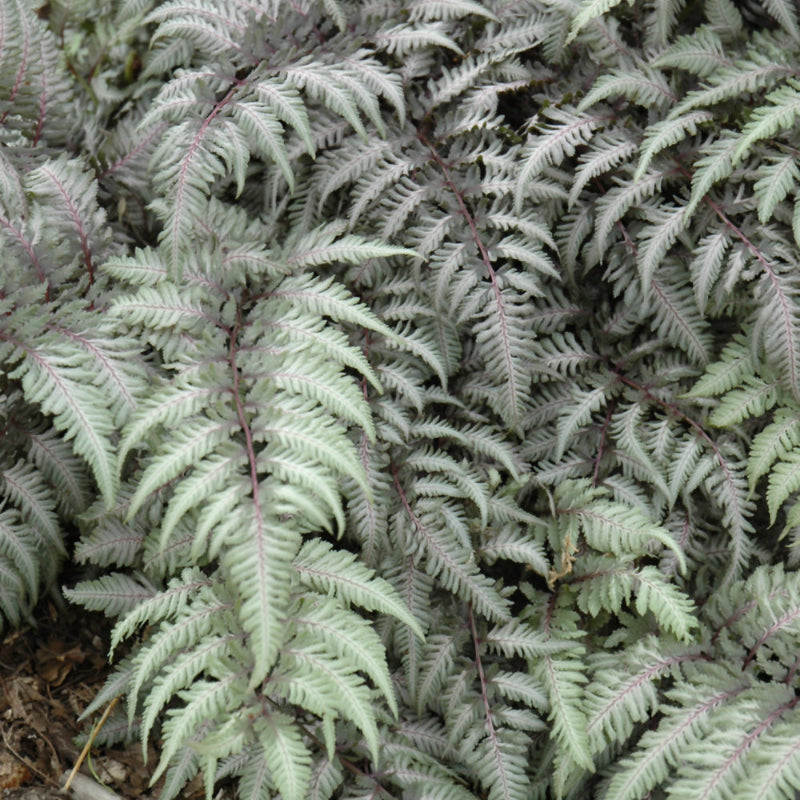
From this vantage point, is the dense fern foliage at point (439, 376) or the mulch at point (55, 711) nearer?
the dense fern foliage at point (439, 376)

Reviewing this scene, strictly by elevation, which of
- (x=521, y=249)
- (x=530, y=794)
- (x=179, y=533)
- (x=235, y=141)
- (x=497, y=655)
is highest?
(x=235, y=141)

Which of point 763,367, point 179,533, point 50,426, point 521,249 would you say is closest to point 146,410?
point 179,533

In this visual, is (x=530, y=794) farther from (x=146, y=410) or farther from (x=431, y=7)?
(x=431, y=7)

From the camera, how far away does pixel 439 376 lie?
268 cm

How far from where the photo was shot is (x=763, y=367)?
2.65 metres

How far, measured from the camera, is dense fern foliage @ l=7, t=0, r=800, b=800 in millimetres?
2197

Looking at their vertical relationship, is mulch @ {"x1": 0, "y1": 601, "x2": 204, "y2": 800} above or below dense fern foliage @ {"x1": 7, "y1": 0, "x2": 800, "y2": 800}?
below

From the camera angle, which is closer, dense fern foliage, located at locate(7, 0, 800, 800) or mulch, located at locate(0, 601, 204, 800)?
dense fern foliage, located at locate(7, 0, 800, 800)

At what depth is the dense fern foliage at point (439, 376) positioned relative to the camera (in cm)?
→ 220

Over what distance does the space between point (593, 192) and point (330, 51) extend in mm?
1042

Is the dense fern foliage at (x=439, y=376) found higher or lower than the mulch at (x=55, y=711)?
higher

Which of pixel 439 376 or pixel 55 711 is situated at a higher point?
pixel 439 376

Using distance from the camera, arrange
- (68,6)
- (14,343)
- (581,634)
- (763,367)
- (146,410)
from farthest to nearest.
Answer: (68,6) < (763,367) < (581,634) < (14,343) < (146,410)

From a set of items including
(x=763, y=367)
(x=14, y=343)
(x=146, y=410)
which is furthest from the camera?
(x=763, y=367)
